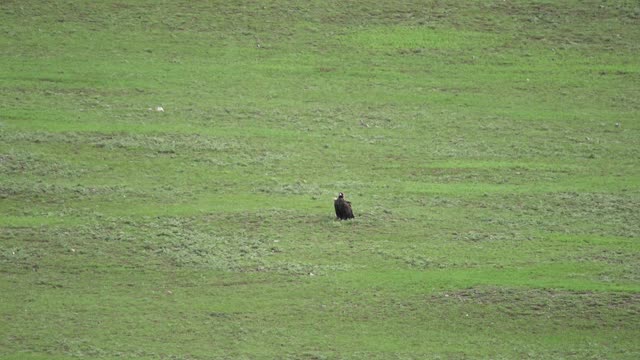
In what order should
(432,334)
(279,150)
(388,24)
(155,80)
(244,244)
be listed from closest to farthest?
(432,334), (244,244), (279,150), (155,80), (388,24)

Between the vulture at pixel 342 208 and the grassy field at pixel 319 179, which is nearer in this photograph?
the grassy field at pixel 319 179

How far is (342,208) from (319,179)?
200 inches

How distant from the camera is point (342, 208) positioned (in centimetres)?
3569

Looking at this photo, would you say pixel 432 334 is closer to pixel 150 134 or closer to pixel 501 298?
pixel 501 298

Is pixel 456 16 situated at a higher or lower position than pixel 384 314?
higher

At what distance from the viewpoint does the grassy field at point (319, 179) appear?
29500mm

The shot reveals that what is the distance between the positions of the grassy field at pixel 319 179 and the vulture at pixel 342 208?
426 millimetres

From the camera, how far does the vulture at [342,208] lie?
35.6m

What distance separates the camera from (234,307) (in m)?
30.3

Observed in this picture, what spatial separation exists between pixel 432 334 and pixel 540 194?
11.2m

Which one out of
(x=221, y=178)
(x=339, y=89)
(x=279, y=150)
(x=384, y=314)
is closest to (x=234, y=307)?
(x=384, y=314)

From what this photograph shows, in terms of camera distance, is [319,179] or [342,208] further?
[319,179]

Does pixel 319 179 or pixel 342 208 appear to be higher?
pixel 342 208

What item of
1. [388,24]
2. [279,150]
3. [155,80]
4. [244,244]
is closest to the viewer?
[244,244]
